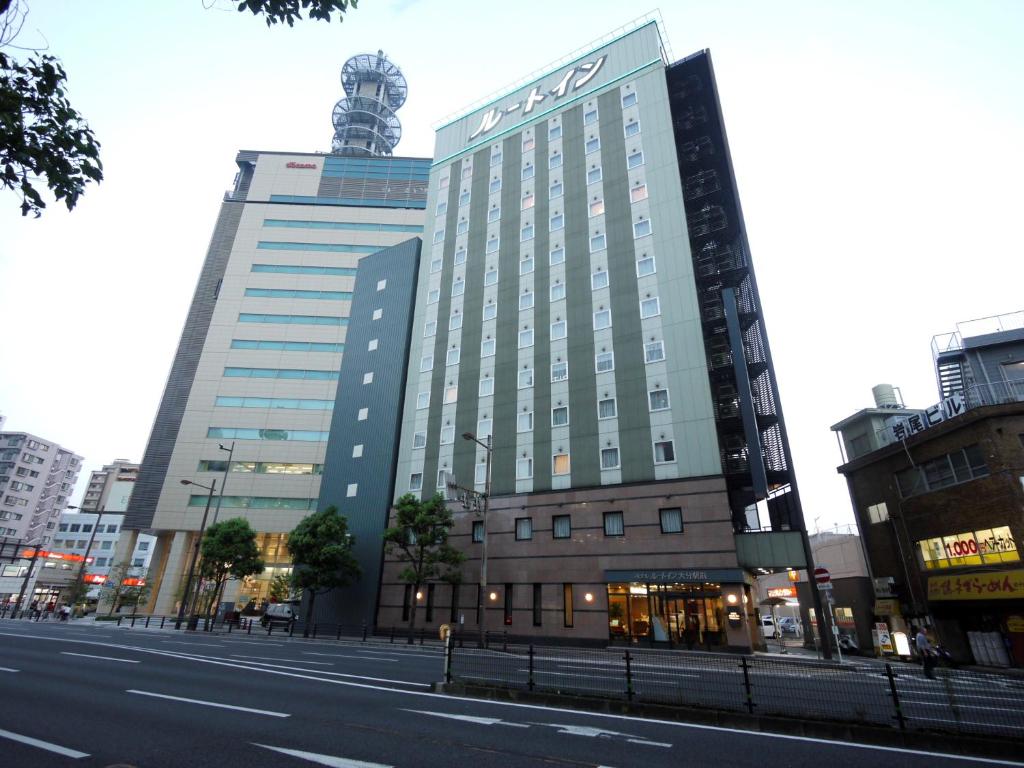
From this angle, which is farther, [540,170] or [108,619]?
[108,619]

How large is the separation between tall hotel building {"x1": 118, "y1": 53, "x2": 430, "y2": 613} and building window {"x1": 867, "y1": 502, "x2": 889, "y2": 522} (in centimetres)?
3902

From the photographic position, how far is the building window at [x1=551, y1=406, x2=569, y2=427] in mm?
33844

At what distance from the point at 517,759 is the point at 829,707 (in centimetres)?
656

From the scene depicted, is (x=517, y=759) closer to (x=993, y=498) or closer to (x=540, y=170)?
(x=993, y=498)

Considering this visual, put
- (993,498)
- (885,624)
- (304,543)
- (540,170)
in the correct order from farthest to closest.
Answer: (540,170)
(304,543)
(885,624)
(993,498)

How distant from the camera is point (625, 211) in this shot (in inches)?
1491

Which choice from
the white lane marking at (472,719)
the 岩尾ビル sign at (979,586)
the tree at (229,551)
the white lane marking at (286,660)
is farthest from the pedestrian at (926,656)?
the tree at (229,551)

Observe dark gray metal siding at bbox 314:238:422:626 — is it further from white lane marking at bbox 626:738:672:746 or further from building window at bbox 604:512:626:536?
white lane marking at bbox 626:738:672:746

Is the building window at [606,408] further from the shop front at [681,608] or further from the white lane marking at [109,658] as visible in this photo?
the white lane marking at [109,658]

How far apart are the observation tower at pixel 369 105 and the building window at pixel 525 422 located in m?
77.3

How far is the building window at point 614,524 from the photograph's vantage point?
29.9m

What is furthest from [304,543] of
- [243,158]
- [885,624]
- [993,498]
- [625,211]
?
[243,158]

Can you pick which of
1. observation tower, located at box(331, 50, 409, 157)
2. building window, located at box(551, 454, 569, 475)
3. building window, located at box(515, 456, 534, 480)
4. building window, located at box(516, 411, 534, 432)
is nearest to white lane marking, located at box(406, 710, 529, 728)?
building window, located at box(551, 454, 569, 475)

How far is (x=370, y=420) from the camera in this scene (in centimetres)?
4216
